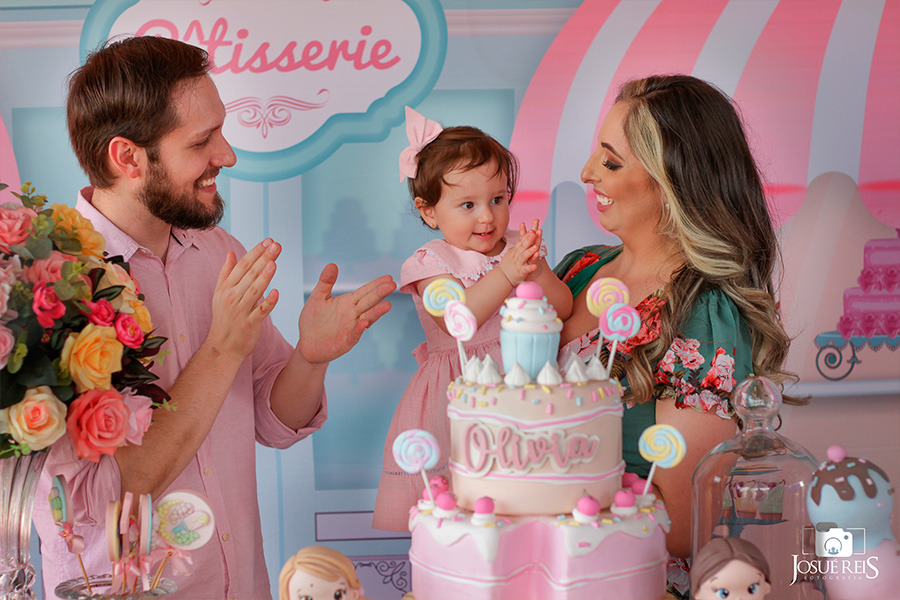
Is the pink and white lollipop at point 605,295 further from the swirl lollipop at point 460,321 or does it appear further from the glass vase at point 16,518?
the glass vase at point 16,518

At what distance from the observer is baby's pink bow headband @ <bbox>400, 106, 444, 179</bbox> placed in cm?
269

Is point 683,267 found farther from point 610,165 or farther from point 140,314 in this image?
point 140,314

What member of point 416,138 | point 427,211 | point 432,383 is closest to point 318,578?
point 432,383

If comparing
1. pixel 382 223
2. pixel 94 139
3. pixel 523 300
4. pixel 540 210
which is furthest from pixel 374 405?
pixel 523 300

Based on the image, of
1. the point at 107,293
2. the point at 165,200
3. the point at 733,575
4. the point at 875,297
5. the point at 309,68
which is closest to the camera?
the point at 733,575

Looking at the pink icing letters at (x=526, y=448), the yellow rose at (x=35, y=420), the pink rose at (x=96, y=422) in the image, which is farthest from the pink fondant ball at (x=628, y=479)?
the yellow rose at (x=35, y=420)

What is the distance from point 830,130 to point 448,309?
2341 mm

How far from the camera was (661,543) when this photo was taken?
169 centimetres

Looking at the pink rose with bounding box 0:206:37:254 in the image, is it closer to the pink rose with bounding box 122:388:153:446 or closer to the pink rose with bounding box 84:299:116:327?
the pink rose with bounding box 84:299:116:327

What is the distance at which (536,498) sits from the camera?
1.64 meters

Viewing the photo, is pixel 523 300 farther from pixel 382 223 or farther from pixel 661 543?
pixel 382 223

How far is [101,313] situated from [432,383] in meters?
1.13

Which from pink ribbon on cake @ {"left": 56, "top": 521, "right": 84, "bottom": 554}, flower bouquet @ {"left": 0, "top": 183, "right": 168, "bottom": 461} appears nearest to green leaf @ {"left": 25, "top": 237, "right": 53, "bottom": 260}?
flower bouquet @ {"left": 0, "top": 183, "right": 168, "bottom": 461}

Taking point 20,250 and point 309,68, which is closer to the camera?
point 20,250
